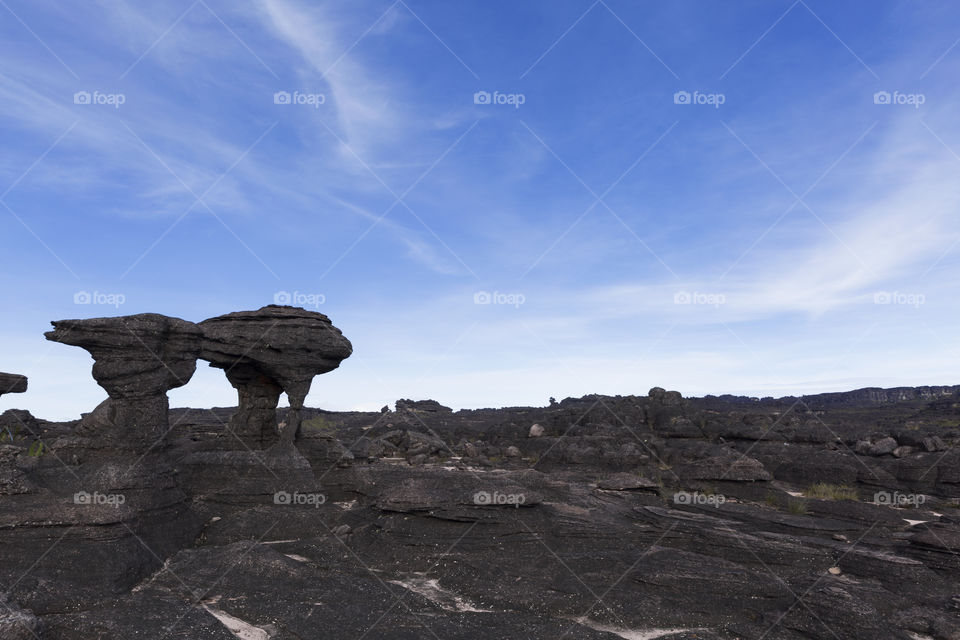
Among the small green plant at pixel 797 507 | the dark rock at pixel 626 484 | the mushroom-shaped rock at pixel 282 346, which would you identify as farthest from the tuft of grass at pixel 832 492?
the mushroom-shaped rock at pixel 282 346

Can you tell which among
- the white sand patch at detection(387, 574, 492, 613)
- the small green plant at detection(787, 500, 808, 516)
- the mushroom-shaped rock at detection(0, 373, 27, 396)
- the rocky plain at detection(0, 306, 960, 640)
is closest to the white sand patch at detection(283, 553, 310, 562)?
the rocky plain at detection(0, 306, 960, 640)

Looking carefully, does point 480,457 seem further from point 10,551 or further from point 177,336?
point 10,551

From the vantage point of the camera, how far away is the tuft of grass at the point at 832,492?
24.1 meters

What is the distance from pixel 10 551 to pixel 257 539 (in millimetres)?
6234

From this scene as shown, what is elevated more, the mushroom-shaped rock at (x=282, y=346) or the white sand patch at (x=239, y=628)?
the mushroom-shaped rock at (x=282, y=346)

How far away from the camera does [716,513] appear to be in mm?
19266

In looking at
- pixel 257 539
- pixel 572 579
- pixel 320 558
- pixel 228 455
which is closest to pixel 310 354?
pixel 228 455

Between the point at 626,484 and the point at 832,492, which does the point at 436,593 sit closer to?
the point at 626,484

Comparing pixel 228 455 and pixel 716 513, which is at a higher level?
pixel 228 455

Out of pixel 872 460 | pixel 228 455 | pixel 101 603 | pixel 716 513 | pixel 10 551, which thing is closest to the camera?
pixel 101 603

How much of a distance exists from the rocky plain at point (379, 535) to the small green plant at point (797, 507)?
0.09 m

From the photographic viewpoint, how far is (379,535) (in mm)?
16641

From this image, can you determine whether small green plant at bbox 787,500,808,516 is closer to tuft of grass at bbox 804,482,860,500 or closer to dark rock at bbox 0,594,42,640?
tuft of grass at bbox 804,482,860,500

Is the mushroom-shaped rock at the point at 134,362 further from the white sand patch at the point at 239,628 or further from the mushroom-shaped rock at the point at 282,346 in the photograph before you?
the white sand patch at the point at 239,628
